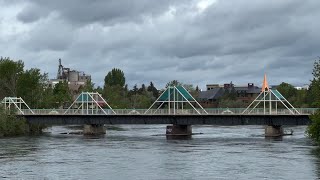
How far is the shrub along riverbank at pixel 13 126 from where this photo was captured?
138m

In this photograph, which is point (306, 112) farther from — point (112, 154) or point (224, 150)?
point (112, 154)

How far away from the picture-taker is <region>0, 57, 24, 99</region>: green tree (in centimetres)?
16900

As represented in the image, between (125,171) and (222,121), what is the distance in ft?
232

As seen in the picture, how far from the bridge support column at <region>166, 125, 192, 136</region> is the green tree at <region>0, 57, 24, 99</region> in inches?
1936

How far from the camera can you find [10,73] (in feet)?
558

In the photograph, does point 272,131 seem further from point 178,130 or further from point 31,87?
point 31,87

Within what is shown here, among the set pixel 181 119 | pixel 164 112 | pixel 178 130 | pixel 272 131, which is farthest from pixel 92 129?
pixel 272 131

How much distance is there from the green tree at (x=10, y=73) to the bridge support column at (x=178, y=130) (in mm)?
49175

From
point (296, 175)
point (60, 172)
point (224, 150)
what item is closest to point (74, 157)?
point (60, 172)

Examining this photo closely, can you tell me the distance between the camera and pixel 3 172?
222ft

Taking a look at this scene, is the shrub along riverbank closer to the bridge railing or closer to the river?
the bridge railing

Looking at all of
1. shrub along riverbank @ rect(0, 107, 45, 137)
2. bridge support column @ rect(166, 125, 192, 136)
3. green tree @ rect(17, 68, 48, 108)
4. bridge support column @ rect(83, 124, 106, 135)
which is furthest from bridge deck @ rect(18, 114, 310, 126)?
green tree @ rect(17, 68, 48, 108)

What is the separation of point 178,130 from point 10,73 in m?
52.1

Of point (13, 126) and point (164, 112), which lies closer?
point (13, 126)
